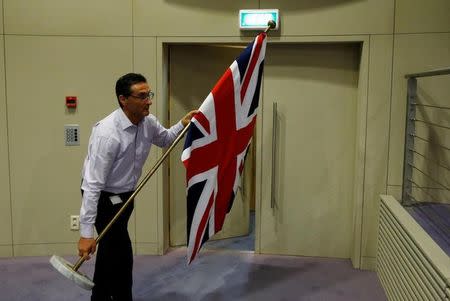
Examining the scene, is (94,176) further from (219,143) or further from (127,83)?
(219,143)

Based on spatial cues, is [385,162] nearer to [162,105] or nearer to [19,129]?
[162,105]

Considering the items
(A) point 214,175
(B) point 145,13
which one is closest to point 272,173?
(A) point 214,175

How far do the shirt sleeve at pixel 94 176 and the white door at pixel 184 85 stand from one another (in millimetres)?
1469

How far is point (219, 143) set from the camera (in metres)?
2.58

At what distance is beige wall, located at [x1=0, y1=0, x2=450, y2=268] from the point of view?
3.40m

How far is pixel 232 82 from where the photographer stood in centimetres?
254

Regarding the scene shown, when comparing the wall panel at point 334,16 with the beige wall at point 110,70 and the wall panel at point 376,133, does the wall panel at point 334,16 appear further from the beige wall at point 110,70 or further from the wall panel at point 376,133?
the wall panel at point 376,133

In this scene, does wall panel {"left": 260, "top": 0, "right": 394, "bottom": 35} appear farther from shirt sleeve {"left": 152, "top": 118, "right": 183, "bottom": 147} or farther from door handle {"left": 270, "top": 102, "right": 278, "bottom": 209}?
shirt sleeve {"left": 152, "top": 118, "right": 183, "bottom": 147}

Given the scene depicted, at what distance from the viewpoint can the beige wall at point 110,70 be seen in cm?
340

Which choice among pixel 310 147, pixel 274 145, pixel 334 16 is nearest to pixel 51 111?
pixel 274 145

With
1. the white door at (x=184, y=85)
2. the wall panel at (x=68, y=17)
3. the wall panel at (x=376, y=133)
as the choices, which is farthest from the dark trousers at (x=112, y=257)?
the wall panel at (x=376, y=133)

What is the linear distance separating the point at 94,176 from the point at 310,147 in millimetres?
1883

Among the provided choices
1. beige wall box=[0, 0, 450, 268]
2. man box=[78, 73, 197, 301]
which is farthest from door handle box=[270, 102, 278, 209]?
man box=[78, 73, 197, 301]

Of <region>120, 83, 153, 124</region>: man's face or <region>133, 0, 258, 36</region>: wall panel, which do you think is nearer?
<region>120, 83, 153, 124</region>: man's face
